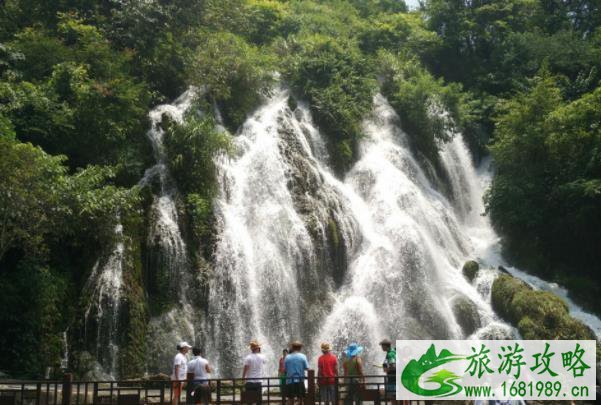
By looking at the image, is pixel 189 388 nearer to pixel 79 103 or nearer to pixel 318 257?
pixel 318 257

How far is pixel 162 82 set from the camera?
2681cm

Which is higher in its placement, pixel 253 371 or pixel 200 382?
pixel 253 371

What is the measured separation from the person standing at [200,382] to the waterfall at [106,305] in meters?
6.05

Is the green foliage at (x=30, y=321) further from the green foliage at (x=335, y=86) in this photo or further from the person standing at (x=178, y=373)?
the green foliage at (x=335, y=86)

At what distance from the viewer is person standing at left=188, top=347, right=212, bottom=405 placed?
1141cm

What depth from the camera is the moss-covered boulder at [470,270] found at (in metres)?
23.8

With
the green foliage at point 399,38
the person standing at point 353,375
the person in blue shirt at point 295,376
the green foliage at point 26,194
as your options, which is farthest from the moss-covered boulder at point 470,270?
the green foliage at point 399,38

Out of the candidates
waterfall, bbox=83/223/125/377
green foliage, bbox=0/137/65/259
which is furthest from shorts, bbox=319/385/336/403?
green foliage, bbox=0/137/65/259

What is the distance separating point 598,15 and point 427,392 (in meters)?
34.4

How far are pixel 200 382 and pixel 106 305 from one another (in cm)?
695

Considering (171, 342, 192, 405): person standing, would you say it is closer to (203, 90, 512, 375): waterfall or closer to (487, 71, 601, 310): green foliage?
(203, 90, 512, 375): waterfall

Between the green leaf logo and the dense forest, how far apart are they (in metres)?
8.43

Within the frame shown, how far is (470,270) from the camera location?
23906 millimetres

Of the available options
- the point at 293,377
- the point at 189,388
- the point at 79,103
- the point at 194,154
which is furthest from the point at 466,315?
the point at 79,103
